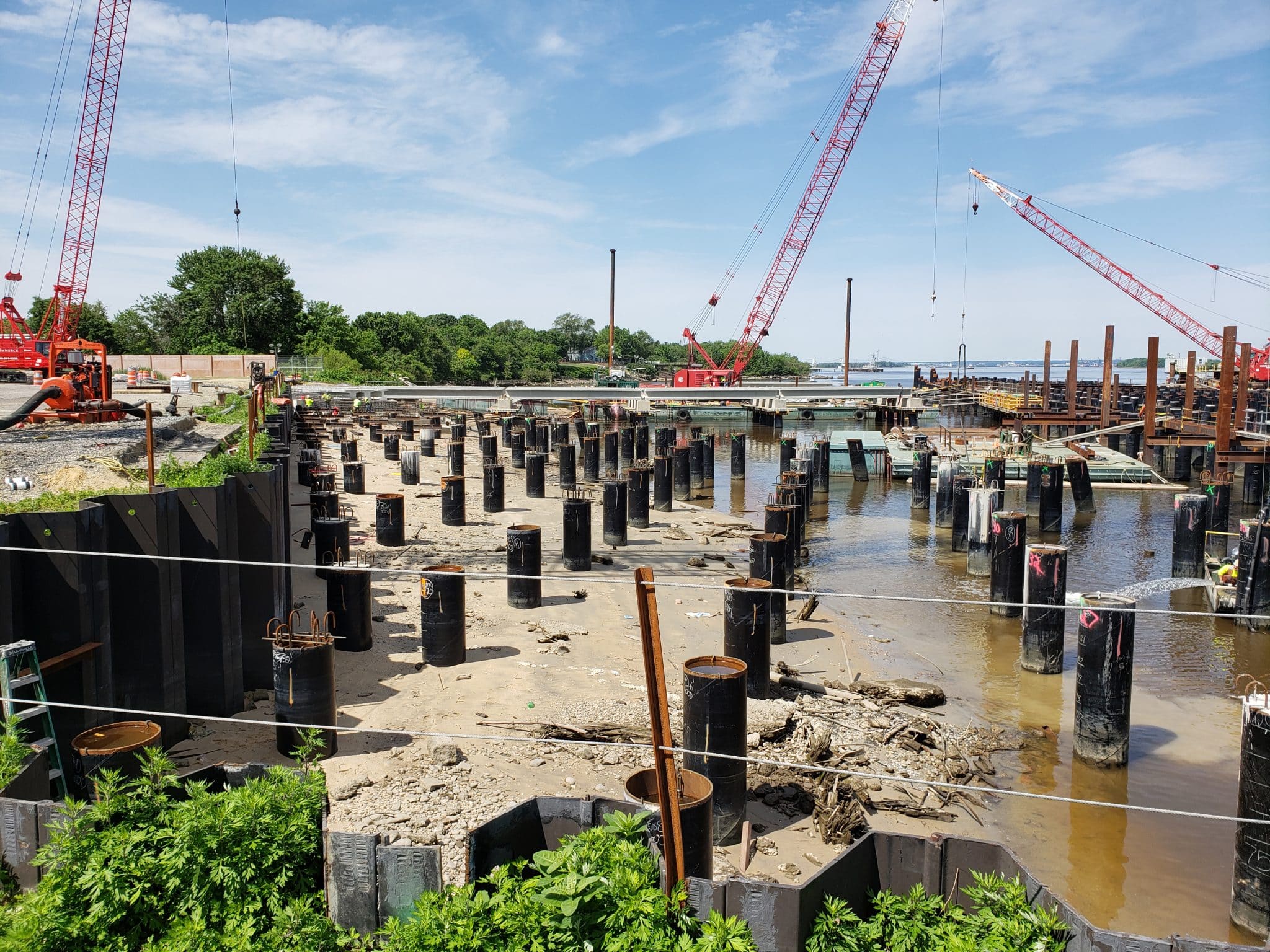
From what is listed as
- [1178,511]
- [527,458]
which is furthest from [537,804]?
[527,458]

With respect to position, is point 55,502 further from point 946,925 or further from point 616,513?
point 616,513

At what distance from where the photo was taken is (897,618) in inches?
753

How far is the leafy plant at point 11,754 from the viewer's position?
6.57 m

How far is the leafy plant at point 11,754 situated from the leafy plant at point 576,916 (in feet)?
10.7

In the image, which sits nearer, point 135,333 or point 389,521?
point 389,521

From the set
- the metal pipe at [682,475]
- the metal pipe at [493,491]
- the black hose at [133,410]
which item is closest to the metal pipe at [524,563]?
the metal pipe at [493,491]

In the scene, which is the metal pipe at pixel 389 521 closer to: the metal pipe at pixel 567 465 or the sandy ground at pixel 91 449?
the sandy ground at pixel 91 449

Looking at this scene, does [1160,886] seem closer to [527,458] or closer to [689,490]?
[527,458]

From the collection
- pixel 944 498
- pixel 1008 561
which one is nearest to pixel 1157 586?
pixel 1008 561

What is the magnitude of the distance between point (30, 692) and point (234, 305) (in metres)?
93.2

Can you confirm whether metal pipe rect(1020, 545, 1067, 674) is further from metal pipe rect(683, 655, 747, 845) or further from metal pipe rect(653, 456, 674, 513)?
metal pipe rect(653, 456, 674, 513)

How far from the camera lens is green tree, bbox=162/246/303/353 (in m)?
92.1

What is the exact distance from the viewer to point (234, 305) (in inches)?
3642

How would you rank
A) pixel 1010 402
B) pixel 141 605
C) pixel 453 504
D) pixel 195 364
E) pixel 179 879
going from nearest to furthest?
pixel 179 879 < pixel 141 605 < pixel 453 504 < pixel 1010 402 < pixel 195 364
